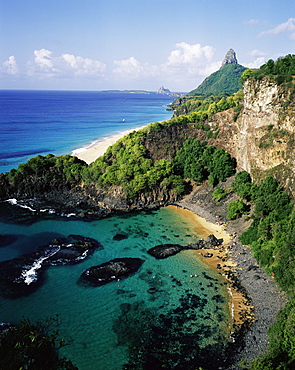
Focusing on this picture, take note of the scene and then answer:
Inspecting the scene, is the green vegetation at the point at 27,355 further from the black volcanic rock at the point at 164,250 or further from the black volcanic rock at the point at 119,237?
the black volcanic rock at the point at 119,237

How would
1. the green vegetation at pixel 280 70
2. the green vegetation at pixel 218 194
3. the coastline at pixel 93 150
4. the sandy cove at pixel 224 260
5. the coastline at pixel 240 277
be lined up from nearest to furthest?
the coastline at pixel 240 277 < the sandy cove at pixel 224 260 < the green vegetation at pixel 280 70 < the green vegetation at pixel 218 194 < the coastline at pixel 93 150

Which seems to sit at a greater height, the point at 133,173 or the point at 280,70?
the point at 280,70

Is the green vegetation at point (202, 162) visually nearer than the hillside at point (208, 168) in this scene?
No

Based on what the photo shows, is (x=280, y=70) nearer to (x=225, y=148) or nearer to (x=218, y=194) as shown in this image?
(x=225, y=148)

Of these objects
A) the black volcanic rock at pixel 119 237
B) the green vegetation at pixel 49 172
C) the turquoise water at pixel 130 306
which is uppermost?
the green vegetation at pixel 49 172

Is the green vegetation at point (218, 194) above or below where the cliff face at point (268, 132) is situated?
below

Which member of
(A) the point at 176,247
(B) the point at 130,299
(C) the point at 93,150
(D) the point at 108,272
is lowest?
(B) the point at 130,299

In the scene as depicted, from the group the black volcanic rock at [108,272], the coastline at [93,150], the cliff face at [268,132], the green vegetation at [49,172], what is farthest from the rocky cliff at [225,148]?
the coastline at [93,150]

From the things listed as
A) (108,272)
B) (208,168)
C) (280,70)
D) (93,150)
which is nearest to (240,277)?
(108,272)

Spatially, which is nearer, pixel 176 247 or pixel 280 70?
pixel 176 247
